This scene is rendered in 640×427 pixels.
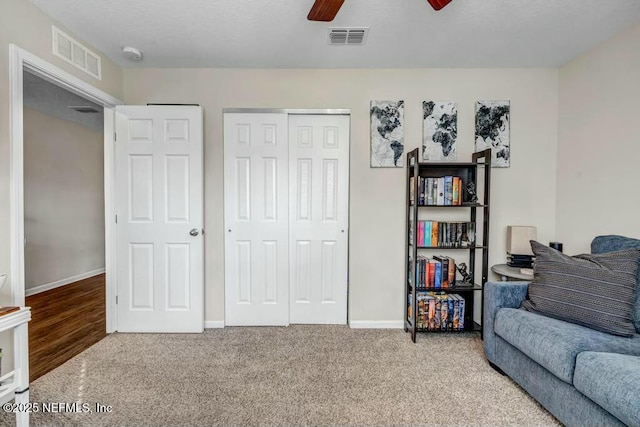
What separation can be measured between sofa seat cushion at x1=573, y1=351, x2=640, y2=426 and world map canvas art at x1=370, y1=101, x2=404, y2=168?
196 cm

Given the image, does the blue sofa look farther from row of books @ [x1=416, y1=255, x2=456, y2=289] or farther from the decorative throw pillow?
row of books @ [x1=416, y1=255, x2=456, y2=289]

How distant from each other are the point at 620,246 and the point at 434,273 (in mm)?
1214

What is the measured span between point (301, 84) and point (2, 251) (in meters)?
2.53

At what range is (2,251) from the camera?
5.86 ft

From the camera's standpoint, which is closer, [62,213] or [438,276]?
[438,276]

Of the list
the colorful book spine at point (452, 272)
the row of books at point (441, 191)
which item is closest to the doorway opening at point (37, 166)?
the row of books at point (441, 191)

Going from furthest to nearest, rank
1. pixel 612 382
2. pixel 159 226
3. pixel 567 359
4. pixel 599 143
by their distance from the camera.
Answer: pixel 159 226 < pixel 599 143 < pixel 567 359 < pixel 612 382

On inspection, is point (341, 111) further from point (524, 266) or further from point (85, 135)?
point (85, 135)

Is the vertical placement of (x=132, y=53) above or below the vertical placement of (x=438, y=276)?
above

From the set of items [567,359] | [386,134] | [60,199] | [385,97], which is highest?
[385,97]

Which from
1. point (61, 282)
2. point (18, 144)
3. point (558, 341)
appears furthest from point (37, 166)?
point (558, 341)

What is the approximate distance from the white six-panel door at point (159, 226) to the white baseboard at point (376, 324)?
1465 millimetres

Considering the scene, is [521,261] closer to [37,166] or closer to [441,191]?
[441,191]

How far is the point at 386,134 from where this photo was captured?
2.87 m
